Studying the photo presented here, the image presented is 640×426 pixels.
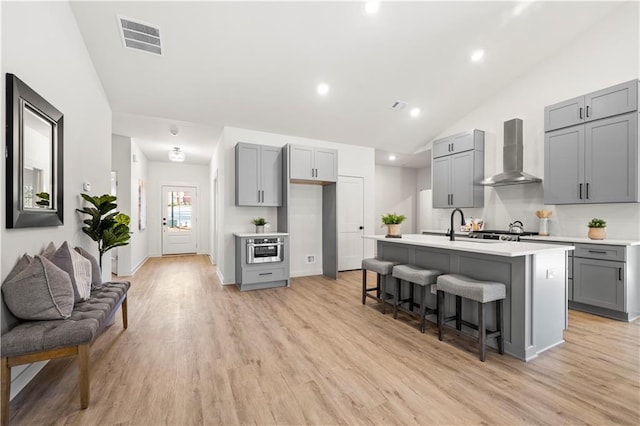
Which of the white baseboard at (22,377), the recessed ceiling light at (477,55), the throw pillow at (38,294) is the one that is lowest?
the white baseboard at (22,377)

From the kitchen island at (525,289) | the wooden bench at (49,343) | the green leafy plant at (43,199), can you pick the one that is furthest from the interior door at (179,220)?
the kitchen island at (525,289)

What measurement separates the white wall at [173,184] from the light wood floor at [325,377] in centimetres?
519

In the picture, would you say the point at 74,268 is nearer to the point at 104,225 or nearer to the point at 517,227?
the point at 104,225

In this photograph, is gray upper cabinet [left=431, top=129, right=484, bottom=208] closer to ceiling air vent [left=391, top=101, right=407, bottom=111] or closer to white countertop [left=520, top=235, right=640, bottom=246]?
ceiling air vent [left=391, top=101, right=407, bottom=111]

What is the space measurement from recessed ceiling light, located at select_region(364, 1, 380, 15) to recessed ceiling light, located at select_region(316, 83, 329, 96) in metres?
1.24

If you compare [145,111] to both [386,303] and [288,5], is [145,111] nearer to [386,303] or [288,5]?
[288,5]

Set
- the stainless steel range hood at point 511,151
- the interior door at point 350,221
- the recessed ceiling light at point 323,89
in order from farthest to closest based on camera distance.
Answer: the interior door at point 350,221 → the stainless steel range hood at point 511,151 → the recessed ceiling light at point 323,89

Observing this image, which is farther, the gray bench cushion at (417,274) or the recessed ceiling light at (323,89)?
the recessed ceiling light at (323,89)

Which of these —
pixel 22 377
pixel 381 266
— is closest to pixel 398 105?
pixel 381 266

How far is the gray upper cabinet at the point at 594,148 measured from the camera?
336cm

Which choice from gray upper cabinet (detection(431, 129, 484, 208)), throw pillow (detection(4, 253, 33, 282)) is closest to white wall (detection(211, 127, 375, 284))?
gray upper cabinet (detection(431, 129, 484, 208))

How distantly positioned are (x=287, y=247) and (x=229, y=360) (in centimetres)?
251

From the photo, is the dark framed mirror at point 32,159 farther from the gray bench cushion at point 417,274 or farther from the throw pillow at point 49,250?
the gray bench cushion at point 417,274

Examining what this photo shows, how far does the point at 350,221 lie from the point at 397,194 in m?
2.76
